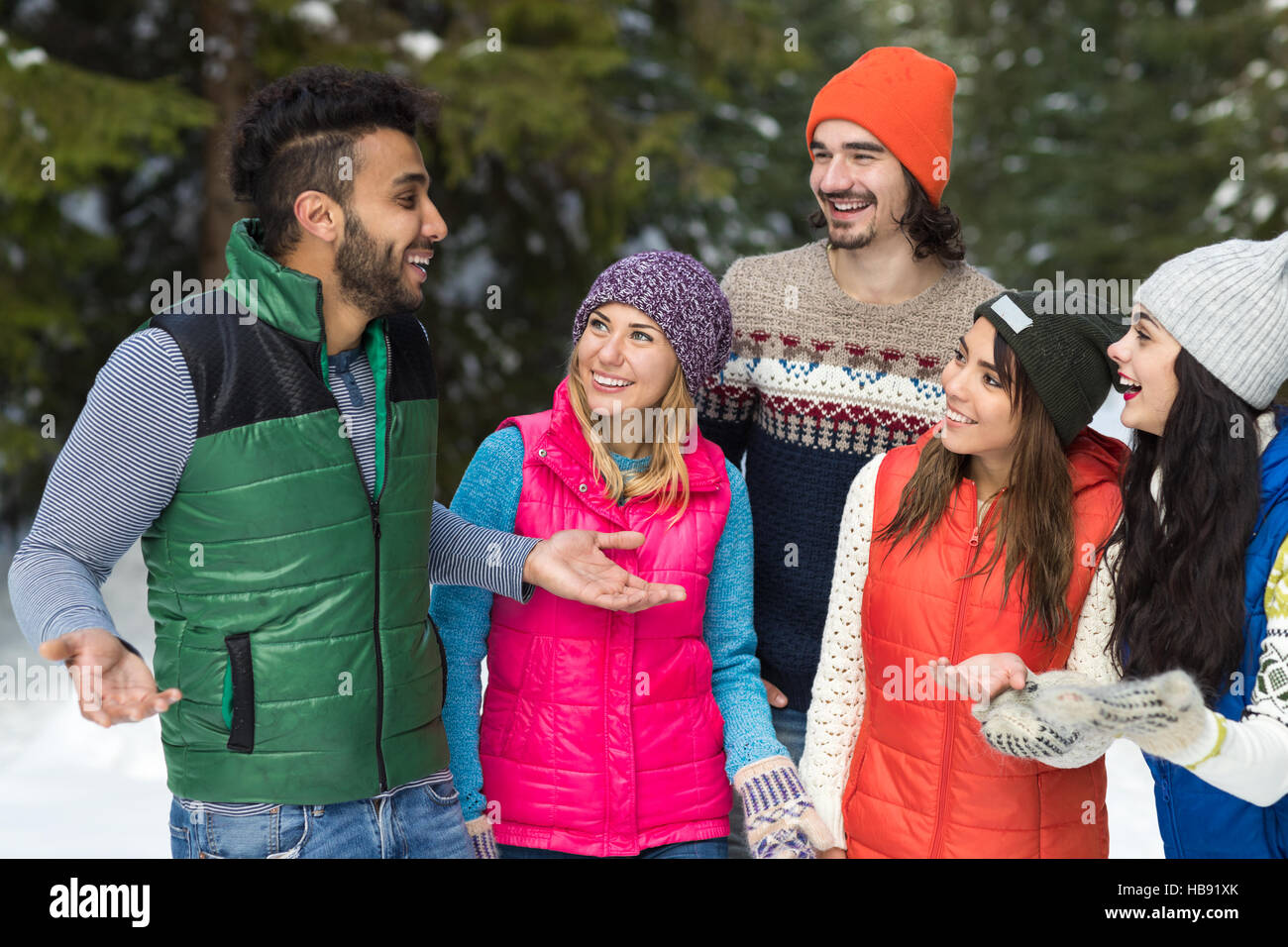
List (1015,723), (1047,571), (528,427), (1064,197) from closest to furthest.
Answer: (1015,723) < (1047,571) < (528,427) < (1064,197)

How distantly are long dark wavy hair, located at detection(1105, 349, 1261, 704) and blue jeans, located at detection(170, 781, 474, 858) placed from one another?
4.84 ft

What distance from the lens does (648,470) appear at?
113 inches

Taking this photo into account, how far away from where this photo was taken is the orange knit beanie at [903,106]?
3.29 m

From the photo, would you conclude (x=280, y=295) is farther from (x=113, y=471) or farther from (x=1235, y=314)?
(x=1235, y=314)

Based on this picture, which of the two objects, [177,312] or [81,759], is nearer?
[177,312]

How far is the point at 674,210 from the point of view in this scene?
1088 cm

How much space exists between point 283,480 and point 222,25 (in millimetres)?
6852

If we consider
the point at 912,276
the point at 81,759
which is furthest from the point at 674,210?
the point at 912,276

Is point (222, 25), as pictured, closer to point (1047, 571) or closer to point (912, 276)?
point (912, 276)

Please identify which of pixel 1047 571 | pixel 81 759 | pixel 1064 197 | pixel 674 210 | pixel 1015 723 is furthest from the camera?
pixel 1064 197

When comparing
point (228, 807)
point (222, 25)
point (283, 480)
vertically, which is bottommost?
point (228, 807)

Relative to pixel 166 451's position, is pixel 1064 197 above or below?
above

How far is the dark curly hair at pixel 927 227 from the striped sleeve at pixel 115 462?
1.92m

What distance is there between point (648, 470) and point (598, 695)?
0.52 metres
